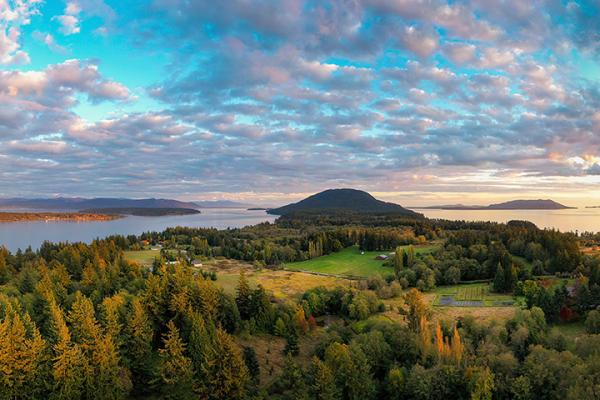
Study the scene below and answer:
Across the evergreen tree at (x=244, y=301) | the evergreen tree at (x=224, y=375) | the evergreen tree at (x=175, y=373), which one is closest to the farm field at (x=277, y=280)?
the evergreen tree at (x=244, y=301)

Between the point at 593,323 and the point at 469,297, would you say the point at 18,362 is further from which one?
the point at 469,297

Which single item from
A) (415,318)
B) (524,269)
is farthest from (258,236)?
(415,318)

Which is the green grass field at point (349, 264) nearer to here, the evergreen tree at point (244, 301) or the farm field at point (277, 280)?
the farm field at point (277, 280)

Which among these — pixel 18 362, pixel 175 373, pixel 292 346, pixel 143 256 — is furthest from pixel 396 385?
pixel 143 256

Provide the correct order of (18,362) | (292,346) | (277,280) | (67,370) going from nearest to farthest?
1. (18,362)
2. (67,370)
3. (292,346)
4. (277,280)

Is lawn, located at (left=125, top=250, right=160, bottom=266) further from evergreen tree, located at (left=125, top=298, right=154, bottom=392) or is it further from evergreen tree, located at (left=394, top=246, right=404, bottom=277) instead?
evergreen tree, located at (left=394, top=246, right=404, bottom=277)

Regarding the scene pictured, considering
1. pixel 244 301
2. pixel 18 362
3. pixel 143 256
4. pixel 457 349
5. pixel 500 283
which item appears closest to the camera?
pixel 18 362
